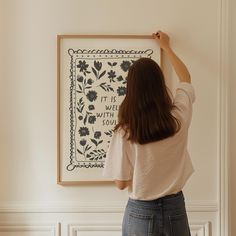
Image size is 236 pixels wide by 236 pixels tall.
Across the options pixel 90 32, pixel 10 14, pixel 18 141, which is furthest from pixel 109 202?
pixel 10 14

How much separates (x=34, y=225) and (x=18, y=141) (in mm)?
459

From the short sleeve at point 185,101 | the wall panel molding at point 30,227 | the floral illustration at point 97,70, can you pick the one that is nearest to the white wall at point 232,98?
the short sleeve at point 185,101

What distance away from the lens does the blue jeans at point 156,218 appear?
1.44 metres

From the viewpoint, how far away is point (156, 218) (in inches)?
56.7

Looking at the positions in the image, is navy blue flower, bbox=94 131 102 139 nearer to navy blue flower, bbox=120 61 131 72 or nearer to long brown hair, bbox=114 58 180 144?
navy blue flower, bbox=120 61 131 72

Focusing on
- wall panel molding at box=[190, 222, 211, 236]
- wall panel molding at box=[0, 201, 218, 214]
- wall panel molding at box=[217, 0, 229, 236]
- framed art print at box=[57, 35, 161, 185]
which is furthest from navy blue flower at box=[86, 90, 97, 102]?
wall panel molding at box=[190, 222, 211, 236]

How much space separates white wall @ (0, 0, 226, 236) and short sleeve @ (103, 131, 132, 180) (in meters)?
0.46

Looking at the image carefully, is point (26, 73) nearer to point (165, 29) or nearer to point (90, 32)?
point (90, 32)

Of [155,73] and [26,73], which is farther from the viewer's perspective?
[26,73]

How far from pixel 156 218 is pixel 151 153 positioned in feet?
0.90

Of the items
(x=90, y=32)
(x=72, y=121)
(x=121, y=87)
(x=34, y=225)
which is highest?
(x=90, y=32)

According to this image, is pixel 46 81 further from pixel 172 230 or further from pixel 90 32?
pixel 172 230

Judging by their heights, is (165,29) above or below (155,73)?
above

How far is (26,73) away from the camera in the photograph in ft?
6.15
